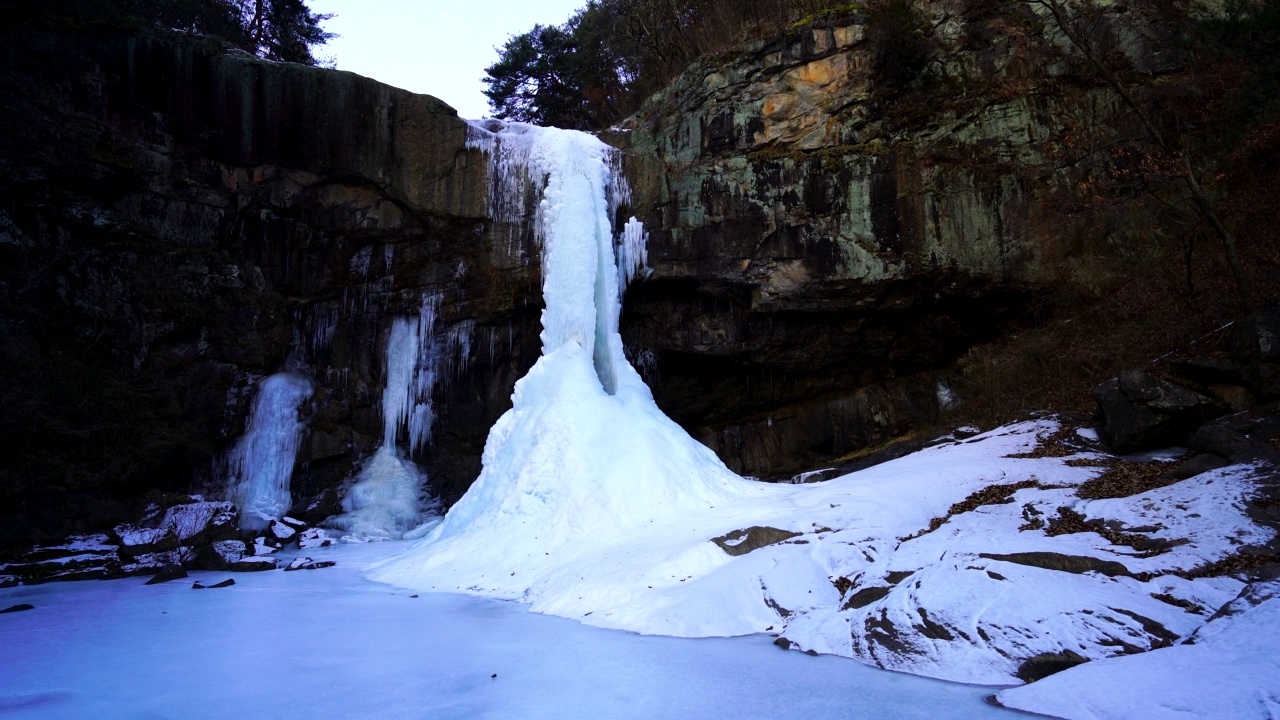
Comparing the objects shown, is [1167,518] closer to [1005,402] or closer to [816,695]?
[816,695]

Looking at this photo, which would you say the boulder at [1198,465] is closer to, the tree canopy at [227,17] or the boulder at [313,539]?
the boulder at [313,539]

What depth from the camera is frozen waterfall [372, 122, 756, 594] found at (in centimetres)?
995

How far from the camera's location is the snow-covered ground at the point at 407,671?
4.25m

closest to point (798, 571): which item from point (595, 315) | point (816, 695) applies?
point (816, 695)

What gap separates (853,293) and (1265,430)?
27.7ft

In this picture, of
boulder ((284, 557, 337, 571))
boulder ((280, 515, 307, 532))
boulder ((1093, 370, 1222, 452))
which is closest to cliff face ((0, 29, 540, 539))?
boulder ((280, 515, 307, 532))

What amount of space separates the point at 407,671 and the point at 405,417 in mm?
12626

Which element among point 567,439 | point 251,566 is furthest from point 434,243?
point 251,566

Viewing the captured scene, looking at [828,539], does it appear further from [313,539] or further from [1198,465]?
[313,539]

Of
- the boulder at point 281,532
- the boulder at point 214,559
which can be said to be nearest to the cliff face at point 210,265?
the boulder at point 281,532

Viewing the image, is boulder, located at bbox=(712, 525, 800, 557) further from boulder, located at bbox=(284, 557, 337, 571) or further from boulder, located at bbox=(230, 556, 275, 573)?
boulder, located at bbox=(230, 556, 275, 573)

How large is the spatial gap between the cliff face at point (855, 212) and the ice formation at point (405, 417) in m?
5.01

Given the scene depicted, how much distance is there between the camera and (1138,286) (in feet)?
45.3

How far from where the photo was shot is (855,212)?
50.3 ft
